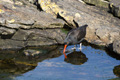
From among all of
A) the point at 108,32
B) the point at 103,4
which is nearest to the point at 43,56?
the point at 108,32

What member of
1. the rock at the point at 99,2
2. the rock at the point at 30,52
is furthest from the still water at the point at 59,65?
the rock at the point at 99,2

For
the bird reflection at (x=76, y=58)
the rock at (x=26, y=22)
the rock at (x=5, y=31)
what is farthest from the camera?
the rock at (x=26, y=22)

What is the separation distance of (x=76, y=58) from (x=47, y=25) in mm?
3361

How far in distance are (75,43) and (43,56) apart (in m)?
2.47

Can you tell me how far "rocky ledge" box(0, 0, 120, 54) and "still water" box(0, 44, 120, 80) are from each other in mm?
868

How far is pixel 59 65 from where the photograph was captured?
469 inches

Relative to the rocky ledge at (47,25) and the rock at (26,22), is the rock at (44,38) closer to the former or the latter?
the rocky ledge at (47,25)

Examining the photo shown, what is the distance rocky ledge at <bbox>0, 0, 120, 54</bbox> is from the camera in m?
14.2

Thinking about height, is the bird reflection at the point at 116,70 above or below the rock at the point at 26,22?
below

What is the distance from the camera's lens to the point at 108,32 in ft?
52.4

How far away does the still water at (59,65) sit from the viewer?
414 inches

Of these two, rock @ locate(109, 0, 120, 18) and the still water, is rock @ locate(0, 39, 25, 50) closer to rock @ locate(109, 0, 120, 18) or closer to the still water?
the still water

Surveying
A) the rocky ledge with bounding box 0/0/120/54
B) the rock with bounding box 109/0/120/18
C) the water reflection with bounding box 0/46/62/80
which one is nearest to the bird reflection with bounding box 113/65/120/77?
the rocky ledge with bounding box 0/0/120/54

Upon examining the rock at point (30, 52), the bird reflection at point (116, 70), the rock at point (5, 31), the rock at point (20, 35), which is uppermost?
the rock at point (5, 31)
